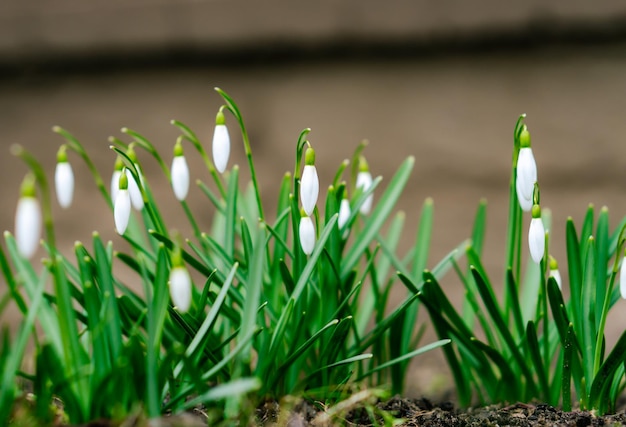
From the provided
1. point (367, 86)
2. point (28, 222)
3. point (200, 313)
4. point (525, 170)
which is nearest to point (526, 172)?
point (525, 170)

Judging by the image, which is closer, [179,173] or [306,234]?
[306,234]

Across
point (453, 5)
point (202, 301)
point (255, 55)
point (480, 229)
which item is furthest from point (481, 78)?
point (202, 301)

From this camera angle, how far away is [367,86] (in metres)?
2.02

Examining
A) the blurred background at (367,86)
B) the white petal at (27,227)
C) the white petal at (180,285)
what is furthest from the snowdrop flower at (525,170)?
the blurred background at (367,86)

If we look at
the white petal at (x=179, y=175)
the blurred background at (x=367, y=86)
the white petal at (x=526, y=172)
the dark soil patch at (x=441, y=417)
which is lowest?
the dark soil patch at (x=441, y=417)

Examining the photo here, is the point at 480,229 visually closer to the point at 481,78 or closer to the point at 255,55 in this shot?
the point at 481,78

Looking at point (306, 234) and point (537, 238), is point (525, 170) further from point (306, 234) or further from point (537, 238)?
point (306, 234)

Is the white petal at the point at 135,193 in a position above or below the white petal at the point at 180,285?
above

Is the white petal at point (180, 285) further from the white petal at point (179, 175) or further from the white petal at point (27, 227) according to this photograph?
the white petal at point (179, 175)

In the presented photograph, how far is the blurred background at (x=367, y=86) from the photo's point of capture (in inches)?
75.5

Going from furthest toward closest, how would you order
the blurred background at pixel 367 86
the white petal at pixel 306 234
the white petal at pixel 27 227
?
the blurred background at pixel 367 86 → the white petal at pixel 306 234 → the white petal at pixel 27 227

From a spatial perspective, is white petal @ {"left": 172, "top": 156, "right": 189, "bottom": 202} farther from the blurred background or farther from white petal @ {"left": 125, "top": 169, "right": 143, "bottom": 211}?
the blurred background

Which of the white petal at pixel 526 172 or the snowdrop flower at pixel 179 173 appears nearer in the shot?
the white petal at pixel 526 172

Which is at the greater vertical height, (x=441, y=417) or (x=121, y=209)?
(x=121, y=209)
